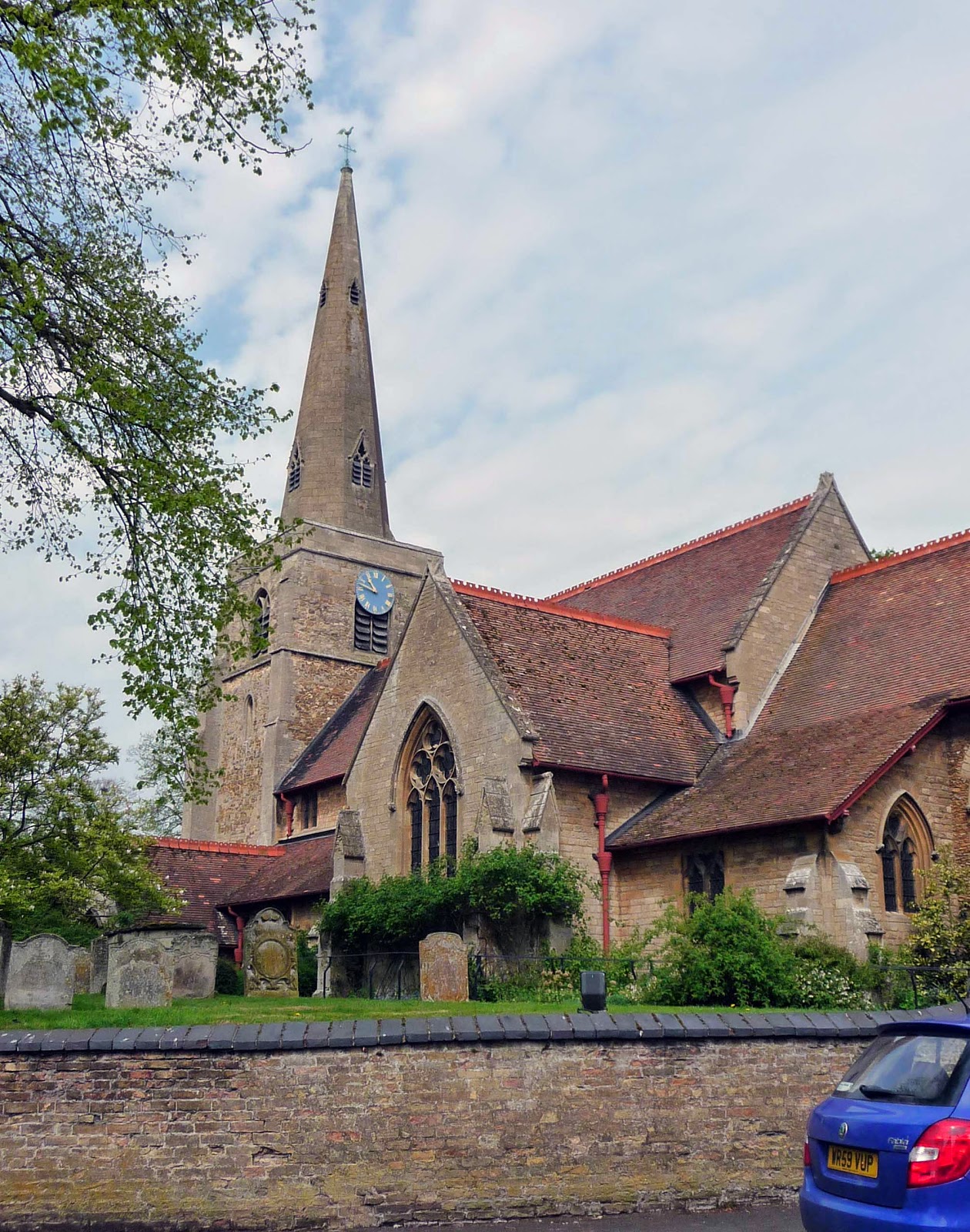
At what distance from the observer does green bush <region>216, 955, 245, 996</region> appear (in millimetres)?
22766

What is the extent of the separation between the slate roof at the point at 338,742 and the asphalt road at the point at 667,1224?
22.5 meters

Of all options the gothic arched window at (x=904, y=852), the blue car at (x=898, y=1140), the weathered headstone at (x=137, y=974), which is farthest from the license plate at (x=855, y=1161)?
the gothic arched window at (x=904, y=852)

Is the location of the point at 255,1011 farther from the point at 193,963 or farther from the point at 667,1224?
the point at 667,1224

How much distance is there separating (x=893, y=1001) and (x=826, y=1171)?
10041 mm

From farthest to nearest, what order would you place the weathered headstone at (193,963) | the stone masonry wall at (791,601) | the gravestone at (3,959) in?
the stone masonry wall at (791,601), the weathered headstone at (193,963), the gravestone at (3,959)

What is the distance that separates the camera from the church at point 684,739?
19281 millimetres

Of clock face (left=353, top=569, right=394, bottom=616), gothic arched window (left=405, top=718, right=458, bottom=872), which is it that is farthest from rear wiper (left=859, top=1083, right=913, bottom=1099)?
clock face (left=353, top=569, right=394, bottom=616)

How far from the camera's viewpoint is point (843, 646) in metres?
23.9

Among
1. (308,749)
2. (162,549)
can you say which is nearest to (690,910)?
(162,549)

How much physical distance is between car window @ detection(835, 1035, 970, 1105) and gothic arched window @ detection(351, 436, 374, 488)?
3964 centimetres

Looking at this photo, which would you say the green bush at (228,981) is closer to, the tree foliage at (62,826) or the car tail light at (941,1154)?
the tree foliage at (62,826)

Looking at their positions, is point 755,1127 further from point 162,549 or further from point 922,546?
point 922,546

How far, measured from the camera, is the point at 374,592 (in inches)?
1725

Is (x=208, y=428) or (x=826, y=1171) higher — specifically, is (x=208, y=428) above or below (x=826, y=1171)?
above
